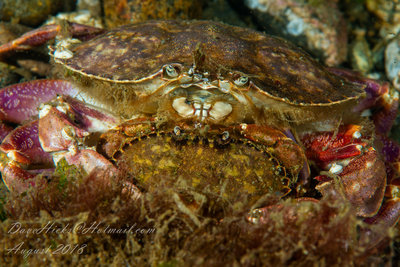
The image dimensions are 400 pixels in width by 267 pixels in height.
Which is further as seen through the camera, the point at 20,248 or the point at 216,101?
the point at 216,101

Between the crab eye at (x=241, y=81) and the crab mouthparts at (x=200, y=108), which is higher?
the crab eye at (x=241, y=81)

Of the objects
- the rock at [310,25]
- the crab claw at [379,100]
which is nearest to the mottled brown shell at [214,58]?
the crab claw at [379,100]

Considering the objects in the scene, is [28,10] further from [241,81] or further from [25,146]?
[241,81]

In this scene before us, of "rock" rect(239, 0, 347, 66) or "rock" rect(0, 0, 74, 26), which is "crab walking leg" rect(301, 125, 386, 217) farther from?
"rock" rect(0, 0, 74, 26)

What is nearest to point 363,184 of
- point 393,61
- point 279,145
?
point 279,145

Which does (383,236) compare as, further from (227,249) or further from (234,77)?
(234,77)

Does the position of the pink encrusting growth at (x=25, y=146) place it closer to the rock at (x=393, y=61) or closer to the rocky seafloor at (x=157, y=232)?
the rocky seafloor at (x=157, y=232)

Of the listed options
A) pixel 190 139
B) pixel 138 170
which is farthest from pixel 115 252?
pixel 190 139
